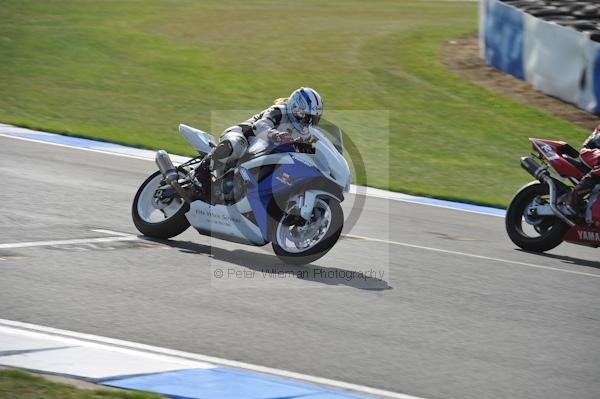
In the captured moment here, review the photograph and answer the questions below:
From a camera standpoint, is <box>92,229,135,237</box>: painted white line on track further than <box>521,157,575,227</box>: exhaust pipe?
No

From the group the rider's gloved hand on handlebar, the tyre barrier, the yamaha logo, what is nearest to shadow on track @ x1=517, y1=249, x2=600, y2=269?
the yamaha logo

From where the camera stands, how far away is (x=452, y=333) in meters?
7.44

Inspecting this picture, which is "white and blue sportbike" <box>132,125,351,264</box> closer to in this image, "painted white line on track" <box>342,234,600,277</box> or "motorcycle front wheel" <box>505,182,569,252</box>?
"painted white line on track" <box>342,234,600,277</box>

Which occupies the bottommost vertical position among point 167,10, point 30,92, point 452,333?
point 452,333

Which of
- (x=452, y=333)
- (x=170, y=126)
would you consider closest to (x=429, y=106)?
(x=170, y=126)

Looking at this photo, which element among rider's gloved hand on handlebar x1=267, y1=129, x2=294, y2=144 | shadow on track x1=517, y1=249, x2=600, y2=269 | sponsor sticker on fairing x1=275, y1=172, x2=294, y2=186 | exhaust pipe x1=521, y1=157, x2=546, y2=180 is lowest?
shadow on track x1=517, y1=249, x2=600, y2=269

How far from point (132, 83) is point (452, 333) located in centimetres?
1487

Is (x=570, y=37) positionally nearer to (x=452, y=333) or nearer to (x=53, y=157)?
(x=53, y=157)

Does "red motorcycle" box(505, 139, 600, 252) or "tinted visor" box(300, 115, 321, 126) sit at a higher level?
"tinted visor" box(300, 115, 321, 126)

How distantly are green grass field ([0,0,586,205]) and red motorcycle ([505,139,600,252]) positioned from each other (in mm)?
3294

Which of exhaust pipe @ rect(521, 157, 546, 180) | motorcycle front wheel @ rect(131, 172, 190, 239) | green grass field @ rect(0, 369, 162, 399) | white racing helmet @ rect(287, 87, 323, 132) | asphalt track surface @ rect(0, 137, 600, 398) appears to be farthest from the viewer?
exhaust pipe @ rect(521, 157, 546, 180)

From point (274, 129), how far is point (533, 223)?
3.51 m

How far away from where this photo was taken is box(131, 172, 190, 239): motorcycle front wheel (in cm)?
987

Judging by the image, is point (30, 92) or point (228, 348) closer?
point (228, 348)
